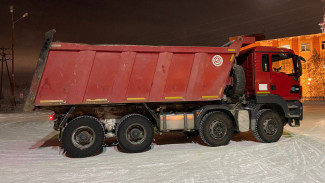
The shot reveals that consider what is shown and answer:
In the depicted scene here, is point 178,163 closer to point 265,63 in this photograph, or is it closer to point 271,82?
point 271,82

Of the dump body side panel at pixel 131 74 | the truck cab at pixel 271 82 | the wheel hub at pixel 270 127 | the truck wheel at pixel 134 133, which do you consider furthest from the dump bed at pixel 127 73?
the wheel hub at pixel 270 127

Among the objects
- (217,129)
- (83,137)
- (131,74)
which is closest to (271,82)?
(217,129)

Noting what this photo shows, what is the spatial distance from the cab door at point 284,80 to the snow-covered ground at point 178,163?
58.5 inches

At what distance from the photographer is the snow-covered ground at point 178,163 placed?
4.60 m

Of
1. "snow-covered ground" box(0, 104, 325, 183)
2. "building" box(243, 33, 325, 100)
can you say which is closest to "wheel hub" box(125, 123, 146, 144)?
"snow-covered ground" box(0, 104, 325, 183)

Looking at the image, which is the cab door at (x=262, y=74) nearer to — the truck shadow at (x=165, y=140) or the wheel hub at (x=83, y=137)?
the truck shadow at (x=165, y=140)

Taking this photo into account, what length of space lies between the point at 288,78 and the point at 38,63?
7.24 m

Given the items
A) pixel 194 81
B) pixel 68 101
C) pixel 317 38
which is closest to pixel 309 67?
pixel 317 38

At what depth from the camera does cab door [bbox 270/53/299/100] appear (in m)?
7.86

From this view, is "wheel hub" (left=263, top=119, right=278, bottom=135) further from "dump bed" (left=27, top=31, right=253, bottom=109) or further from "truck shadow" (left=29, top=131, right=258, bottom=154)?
"dump bed" (left=27, top=31, right=253, bottom=109)

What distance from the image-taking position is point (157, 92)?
6.95 metres

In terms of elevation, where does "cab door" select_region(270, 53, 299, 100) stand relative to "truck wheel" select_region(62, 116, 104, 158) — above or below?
above

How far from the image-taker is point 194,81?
284 inches

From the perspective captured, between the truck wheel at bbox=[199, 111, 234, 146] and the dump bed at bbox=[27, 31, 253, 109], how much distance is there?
554 millimetres
